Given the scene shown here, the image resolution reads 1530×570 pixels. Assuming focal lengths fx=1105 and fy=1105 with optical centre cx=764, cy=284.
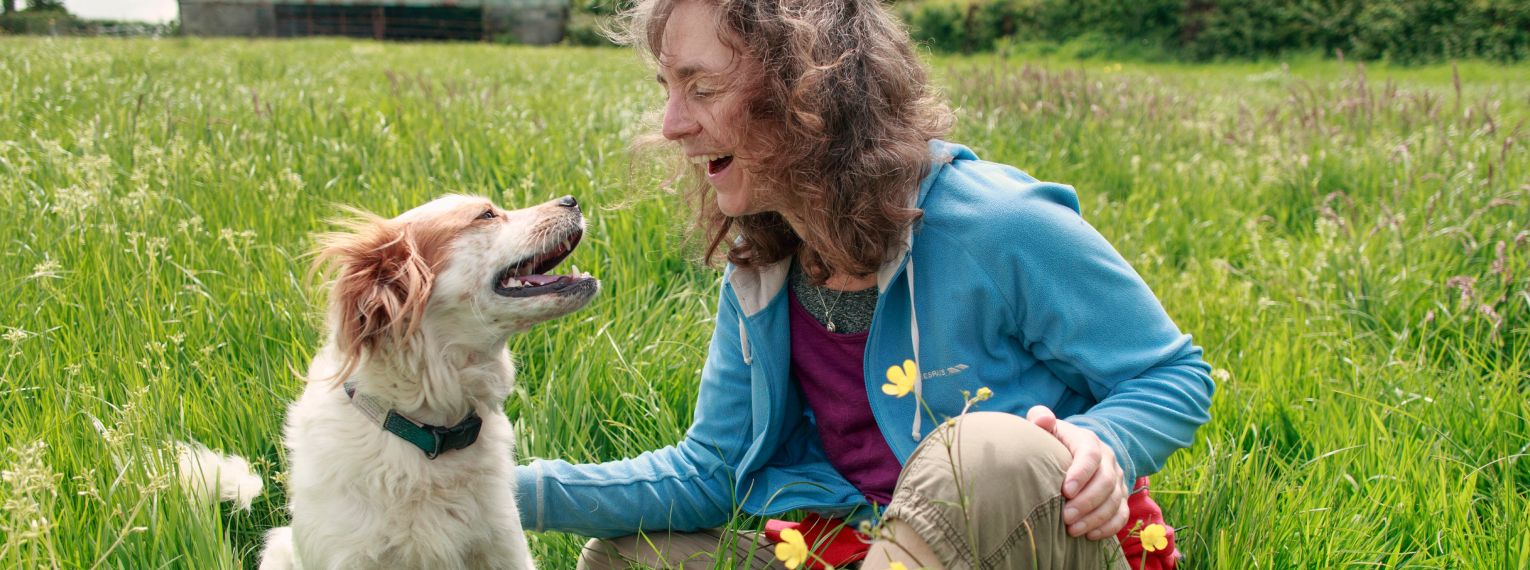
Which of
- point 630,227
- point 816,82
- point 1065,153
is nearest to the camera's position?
point 816,82

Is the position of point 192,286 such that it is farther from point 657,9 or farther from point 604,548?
point 657,9

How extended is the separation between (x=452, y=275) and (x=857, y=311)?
0.82 metres

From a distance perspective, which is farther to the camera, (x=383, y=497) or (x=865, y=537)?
(x=865, y=537)

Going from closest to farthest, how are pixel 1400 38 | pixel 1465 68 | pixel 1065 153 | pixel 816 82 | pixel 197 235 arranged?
Result: pixel 816 82 < pixel 197 235 < pixel 1065 153 < pixel 1465 68 < pixel 1400 38

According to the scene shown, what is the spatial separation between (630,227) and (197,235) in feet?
4.51

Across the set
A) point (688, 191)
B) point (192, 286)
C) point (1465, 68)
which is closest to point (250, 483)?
point (192, 286)

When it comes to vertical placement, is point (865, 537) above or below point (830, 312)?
below

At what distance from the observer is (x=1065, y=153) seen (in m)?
5.77

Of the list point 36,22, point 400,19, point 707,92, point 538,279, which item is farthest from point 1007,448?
point 400,19

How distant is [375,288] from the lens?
6.59ft

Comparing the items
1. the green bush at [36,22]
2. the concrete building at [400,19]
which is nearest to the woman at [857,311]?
the green bush at [36,22]

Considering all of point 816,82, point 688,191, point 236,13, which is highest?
point 816,82

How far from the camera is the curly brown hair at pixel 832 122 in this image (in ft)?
6.91

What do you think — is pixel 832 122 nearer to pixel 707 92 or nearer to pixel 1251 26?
pixel 707 92
